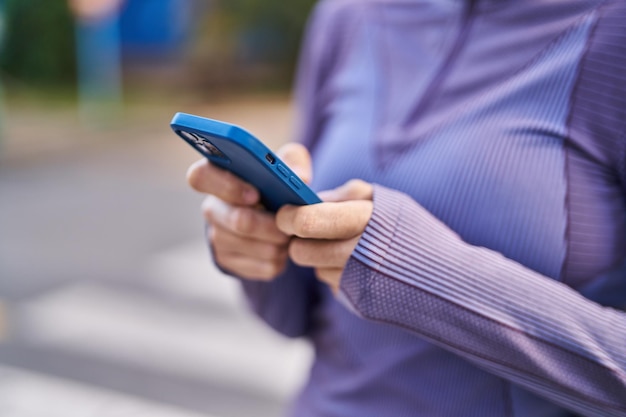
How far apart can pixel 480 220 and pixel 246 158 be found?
33cm

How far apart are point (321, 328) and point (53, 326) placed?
2.63 meters

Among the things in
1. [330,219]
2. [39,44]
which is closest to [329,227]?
[330,219]

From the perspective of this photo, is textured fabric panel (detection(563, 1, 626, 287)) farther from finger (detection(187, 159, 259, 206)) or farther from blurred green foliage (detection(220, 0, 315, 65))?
blurred green foliage (detection(220, 0, 315, 65))

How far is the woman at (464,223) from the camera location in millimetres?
751

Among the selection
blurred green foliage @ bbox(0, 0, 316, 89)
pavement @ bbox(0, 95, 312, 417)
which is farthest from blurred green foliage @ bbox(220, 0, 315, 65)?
pavement @ bbox(0, 95, 312, 417)

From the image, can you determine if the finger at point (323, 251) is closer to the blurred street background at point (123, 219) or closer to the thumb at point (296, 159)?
the thumb at point (296, 159)

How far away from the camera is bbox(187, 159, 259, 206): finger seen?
32.7 inches

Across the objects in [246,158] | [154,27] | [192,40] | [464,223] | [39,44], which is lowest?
[39,44]

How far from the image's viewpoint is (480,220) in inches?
33.4

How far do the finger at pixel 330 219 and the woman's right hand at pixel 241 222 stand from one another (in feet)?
0.34

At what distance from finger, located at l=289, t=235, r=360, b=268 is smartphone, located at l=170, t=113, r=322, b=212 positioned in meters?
0.05

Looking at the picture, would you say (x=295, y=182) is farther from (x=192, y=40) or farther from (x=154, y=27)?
(x=192, y=40)

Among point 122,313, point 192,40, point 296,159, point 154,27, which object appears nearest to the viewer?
point 296,159

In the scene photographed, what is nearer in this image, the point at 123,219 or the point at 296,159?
the point at 296,159
